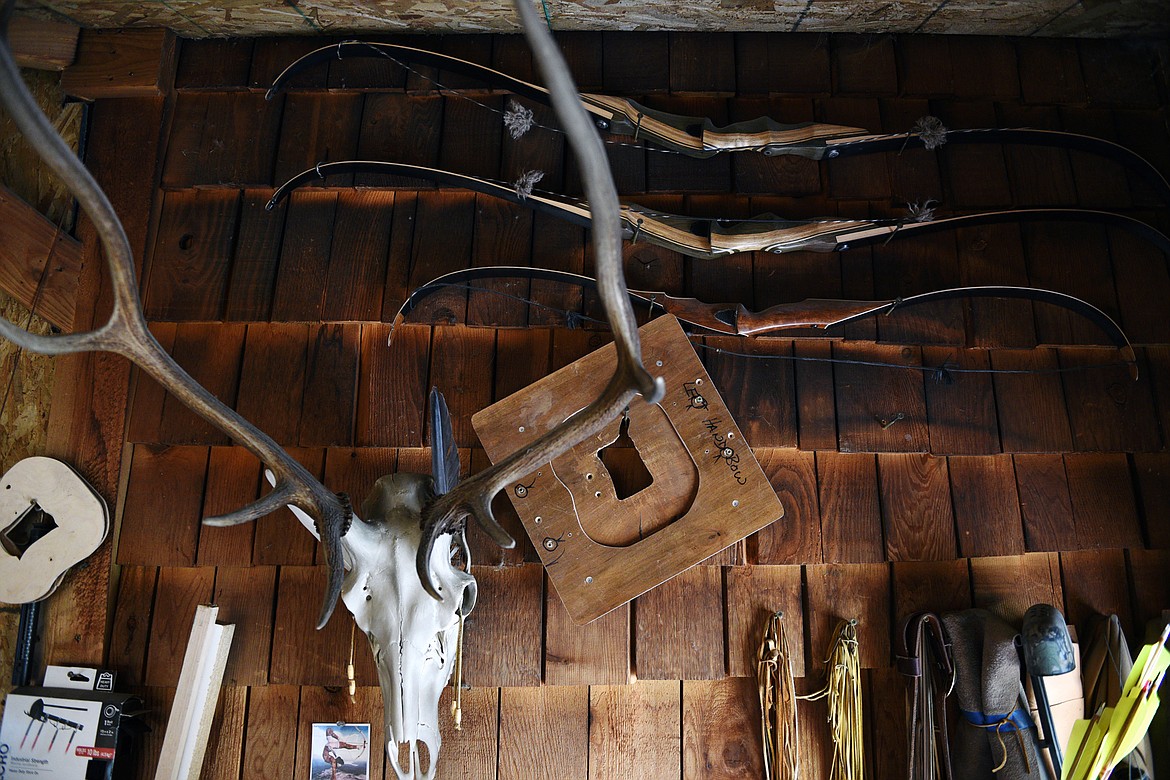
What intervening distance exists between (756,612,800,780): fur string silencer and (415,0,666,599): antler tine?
2.74 feet

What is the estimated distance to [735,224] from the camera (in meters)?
1.92

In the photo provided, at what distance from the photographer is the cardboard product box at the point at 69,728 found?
1.78m

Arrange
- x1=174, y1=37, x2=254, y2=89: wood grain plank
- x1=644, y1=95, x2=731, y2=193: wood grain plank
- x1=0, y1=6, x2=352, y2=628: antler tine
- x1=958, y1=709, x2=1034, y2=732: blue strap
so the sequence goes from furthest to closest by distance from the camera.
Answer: x1=174, y1=37, x2=254, y2=89: wood grain plank, x1=644, y1=95, x2=731, y2=193: wood grain plank, x1=958, y1=709, x2=1034, y2=732: blue strap, x1=0, y1=6, x2=352, y2=628: antler tine

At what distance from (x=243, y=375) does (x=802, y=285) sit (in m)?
1.50

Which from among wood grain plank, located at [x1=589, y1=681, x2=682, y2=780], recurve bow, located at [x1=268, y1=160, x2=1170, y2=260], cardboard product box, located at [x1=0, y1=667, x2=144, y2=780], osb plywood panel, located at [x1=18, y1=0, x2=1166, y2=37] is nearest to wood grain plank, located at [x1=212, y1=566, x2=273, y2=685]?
cardboard product box, located at [x1=0, y1=667, x2=144, y2=780]

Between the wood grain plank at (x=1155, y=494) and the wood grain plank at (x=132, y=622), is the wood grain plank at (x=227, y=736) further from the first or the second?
the wood grain plank at (x=1155, y=494)

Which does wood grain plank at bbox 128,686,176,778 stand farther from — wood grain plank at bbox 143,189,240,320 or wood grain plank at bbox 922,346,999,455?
wood grain plank at bbox 922,346,999,455

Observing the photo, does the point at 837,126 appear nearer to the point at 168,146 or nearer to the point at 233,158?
the point at 233,158

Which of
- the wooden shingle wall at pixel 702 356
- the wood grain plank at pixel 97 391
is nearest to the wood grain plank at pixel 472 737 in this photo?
the wooden shingle wall at pixel 702 356

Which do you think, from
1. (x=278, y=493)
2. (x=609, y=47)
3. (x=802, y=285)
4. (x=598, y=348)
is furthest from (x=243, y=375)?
(x=802, y=285)

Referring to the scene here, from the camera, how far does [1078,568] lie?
187cm

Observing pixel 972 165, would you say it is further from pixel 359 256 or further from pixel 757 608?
pixel 359 256

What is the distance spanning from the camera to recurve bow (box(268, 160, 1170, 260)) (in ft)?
6.13

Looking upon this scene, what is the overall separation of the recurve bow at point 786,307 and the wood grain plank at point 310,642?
698 millimetres
